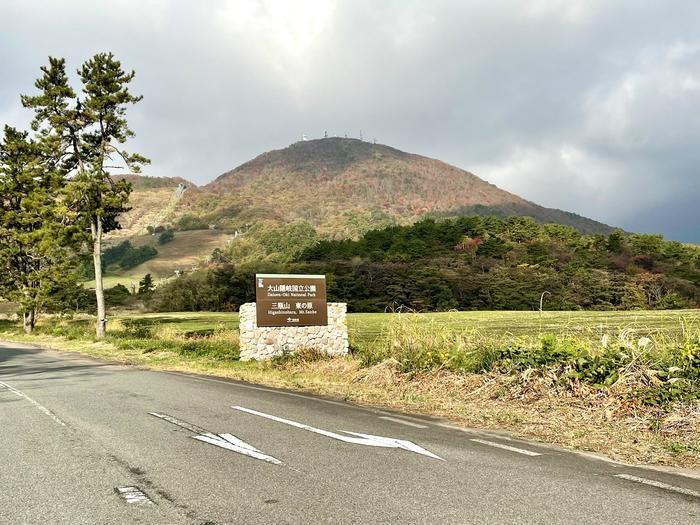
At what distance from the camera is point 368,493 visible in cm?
505

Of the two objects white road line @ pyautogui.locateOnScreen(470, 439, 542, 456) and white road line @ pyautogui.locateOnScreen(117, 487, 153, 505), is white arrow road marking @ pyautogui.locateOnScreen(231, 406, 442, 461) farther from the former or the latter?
white road line @ pyautogui.locateOnScreen(117, 487, 153, 505)

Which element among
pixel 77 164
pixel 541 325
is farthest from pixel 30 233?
pixel 541 325

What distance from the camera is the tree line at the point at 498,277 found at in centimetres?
8444

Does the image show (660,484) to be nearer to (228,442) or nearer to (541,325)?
(228,442)

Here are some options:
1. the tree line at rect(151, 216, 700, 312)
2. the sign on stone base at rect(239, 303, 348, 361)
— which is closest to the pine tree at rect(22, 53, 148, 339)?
the sign on stone base at rect(239, 303, 348, 361)

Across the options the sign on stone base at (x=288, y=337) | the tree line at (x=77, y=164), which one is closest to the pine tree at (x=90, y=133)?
the tree line at (x=77, y=164)

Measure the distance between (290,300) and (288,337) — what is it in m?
1.32

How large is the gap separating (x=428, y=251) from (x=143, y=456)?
347ft

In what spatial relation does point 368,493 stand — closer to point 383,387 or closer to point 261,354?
point 383,387

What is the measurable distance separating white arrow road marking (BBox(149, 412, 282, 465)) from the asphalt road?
26mm

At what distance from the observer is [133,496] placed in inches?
196

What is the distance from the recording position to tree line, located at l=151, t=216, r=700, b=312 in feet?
277

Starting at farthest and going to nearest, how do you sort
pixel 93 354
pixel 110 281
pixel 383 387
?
pixel 110 281, pixel 93 354, pixel 383 387

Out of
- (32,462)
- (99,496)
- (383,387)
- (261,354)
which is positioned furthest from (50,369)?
(99,496)
